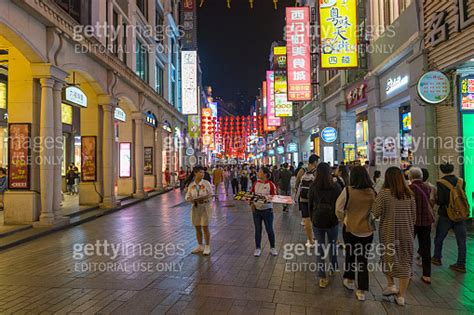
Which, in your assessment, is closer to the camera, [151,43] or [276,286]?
[276,286]

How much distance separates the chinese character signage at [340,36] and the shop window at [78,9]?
9952 millimetres

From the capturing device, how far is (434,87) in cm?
888

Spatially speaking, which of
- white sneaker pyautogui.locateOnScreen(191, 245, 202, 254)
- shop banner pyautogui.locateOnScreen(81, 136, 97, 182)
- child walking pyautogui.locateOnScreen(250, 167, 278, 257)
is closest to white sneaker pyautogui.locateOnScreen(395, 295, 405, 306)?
child walking pyautogui.locateOnScreen(250, 167, 278, 257)

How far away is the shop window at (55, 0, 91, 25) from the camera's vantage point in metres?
12.0

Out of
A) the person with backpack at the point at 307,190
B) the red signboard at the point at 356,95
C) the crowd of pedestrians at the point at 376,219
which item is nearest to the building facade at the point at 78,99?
the crowd of pedestrians at the point at 376,219

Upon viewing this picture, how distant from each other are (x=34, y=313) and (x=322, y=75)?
2354 cm

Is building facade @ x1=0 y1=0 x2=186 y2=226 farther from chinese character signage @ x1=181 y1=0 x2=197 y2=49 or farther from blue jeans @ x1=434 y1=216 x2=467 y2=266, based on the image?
chinese character signage @ x1=181 y1=0 x2=197 y2=49

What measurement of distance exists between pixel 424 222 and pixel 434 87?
16.1 ft

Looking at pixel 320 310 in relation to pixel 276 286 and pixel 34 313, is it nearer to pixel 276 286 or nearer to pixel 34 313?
pixel 276 286

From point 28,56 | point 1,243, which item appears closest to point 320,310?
point 1,243

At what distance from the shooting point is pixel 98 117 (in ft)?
48.8

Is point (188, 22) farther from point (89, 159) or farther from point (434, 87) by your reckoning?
point (434, 87)

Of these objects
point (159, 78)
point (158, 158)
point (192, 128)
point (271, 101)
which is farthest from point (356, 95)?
point (192, 128)

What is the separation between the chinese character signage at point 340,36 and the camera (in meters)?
15.1
